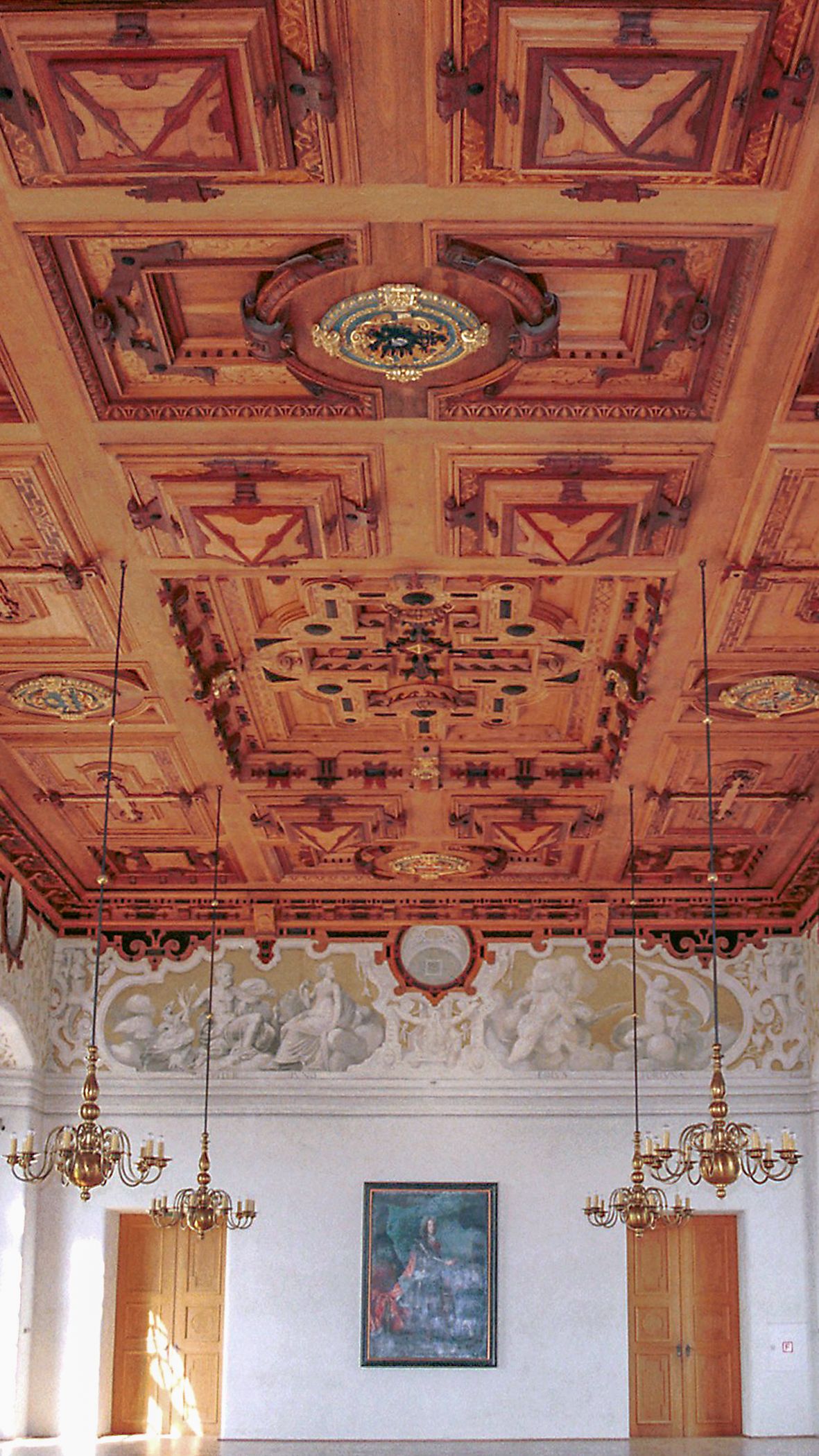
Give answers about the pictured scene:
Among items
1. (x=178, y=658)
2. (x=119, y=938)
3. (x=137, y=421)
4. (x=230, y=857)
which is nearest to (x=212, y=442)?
(x=137, y=421)

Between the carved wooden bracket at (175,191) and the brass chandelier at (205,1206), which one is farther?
the brass chandelier at (205,1206)

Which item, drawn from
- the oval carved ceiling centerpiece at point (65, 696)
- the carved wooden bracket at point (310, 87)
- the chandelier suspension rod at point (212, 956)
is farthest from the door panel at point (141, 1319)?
the carved wooden bracket at point (310, 87)

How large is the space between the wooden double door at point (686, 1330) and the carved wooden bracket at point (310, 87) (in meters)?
14.0

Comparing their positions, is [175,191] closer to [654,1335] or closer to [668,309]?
[668,309]

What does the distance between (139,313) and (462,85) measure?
2.16 meters

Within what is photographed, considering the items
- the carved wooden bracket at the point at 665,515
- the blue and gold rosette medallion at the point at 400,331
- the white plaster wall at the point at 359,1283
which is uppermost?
the blue and gold rosette medallion at the point at 400,331

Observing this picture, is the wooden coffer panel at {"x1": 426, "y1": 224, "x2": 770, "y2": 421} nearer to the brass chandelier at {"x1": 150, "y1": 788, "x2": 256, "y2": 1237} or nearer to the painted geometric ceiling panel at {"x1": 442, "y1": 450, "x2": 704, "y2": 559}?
the painted geometric ceiling panel at {"x1": 442, "y1": 450, "x2": 704, "y2": 559}

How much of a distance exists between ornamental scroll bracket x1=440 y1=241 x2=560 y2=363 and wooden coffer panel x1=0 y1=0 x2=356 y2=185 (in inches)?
27.9

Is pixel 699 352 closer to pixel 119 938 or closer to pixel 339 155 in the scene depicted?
pixel 339 155

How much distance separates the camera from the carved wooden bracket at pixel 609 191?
6.49 m

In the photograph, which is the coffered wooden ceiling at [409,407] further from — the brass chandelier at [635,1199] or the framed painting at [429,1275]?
the framed painting at [429,1275]

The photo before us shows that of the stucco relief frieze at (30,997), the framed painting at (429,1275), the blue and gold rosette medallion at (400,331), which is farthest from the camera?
the framed painting at (429,1275)

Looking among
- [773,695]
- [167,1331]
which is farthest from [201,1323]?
[773,695]

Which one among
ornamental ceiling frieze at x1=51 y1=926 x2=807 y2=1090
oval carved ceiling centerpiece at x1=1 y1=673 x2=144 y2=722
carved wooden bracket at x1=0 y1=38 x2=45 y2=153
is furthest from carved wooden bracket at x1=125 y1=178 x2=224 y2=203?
ornamental ceiling frieze at x1=51 y1=926 x2=807 y2=1090
